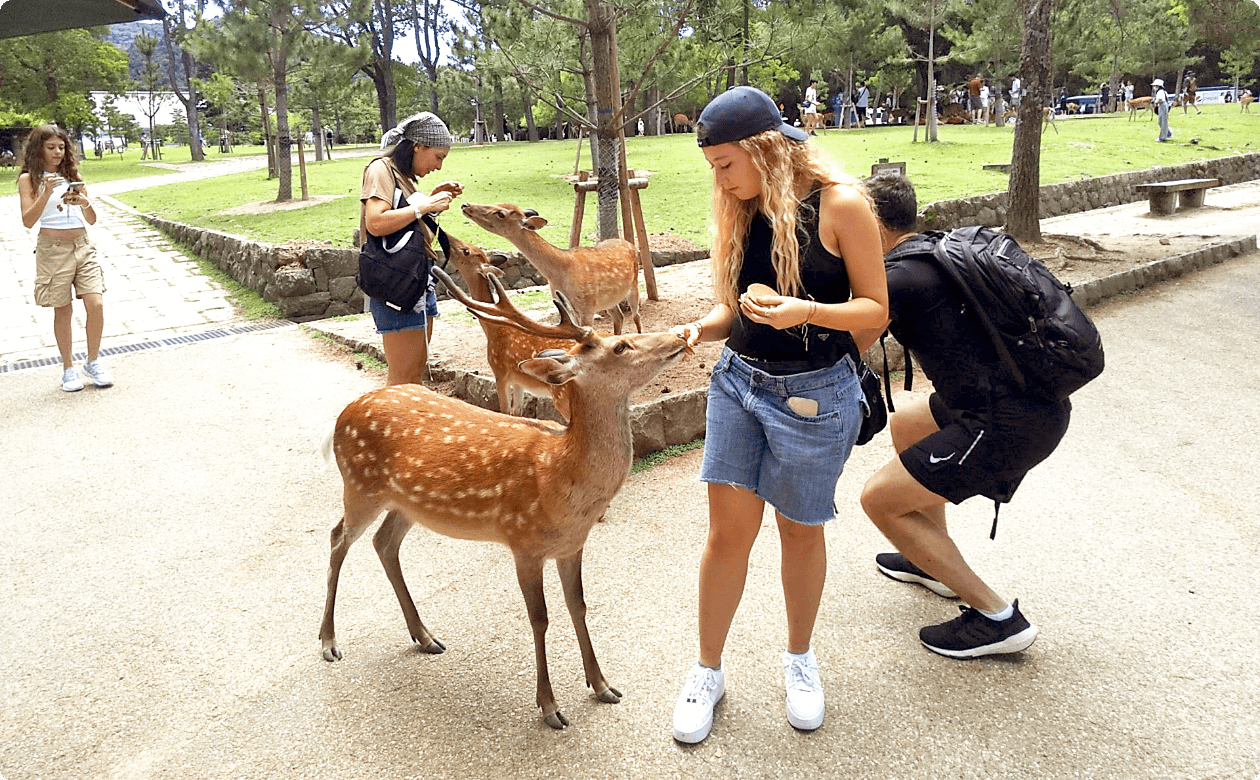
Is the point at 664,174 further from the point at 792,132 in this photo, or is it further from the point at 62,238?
the point at 792,132

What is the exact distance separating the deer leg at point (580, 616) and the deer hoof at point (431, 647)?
2.02ft

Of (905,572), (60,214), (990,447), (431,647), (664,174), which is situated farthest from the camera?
(664,174)

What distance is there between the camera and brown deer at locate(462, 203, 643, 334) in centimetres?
494

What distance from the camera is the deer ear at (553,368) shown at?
93.2 inches

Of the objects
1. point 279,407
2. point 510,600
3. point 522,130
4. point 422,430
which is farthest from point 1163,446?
point 522,130

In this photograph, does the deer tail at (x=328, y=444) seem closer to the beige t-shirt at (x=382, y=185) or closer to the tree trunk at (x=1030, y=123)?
the beige t-shirt at (x=382, y=185)

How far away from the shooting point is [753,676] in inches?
113

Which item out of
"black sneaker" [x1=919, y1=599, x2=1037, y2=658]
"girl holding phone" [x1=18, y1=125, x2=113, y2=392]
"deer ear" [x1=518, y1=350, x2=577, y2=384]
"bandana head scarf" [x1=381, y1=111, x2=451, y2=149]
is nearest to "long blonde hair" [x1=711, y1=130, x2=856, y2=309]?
"deer ear" [x1=518, y1=350, x2=577, y2=384]

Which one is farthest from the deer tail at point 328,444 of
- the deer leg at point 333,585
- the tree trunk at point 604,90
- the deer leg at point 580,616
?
the tree trunk at point 604,90

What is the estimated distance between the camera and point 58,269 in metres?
6.36

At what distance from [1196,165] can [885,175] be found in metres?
18.6

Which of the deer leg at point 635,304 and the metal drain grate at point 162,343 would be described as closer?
the deer leg at point 635,304

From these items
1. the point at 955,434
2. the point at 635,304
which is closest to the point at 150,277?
the point at 635,304

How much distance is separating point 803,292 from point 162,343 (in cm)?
718
